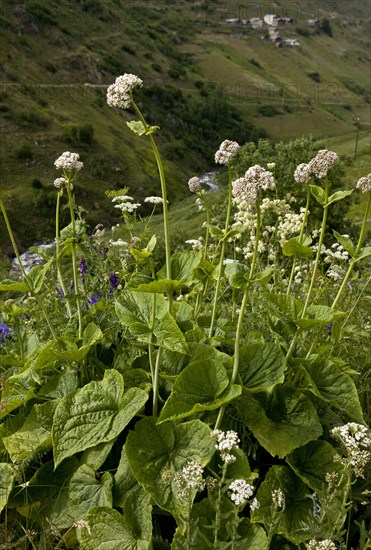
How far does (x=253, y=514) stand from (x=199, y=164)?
9271cm

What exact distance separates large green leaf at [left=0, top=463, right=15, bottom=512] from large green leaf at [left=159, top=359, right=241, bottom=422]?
1.11 meters

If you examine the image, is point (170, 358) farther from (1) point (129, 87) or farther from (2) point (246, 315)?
(1) point (129, 87)

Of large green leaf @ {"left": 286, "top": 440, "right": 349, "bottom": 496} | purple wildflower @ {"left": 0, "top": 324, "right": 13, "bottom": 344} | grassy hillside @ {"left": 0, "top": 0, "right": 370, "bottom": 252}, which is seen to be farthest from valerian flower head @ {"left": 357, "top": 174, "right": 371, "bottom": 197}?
grassy hillside @ {"left": 0, "top": 0, "right": 370, "bottom": 252}

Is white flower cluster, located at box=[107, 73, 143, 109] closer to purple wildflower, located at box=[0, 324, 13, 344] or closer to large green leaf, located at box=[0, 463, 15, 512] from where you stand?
large green leaf, located at box=[0, 463, 15, 512]

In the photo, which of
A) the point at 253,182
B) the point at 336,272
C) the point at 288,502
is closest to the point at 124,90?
the point at 253,182

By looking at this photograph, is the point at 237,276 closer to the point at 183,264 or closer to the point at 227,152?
the point at 183,264

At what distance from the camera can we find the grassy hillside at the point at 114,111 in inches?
2562

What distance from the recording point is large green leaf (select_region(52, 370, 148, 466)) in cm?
323

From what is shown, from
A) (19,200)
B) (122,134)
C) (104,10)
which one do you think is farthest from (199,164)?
(104,10)

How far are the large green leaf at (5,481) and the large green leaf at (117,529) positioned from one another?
569mm

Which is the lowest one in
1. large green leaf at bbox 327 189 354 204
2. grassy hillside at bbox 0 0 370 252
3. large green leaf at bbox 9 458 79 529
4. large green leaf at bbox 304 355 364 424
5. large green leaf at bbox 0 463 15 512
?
grassy hillside at bbox 0 0 370 252

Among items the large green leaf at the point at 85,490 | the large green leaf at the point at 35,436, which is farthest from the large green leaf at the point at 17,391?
the large green leaf at the point at 85,490

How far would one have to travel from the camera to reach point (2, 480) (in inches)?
135

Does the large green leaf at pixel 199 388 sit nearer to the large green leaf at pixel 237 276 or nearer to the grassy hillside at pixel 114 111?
the large green leaf at pixel 237 276
